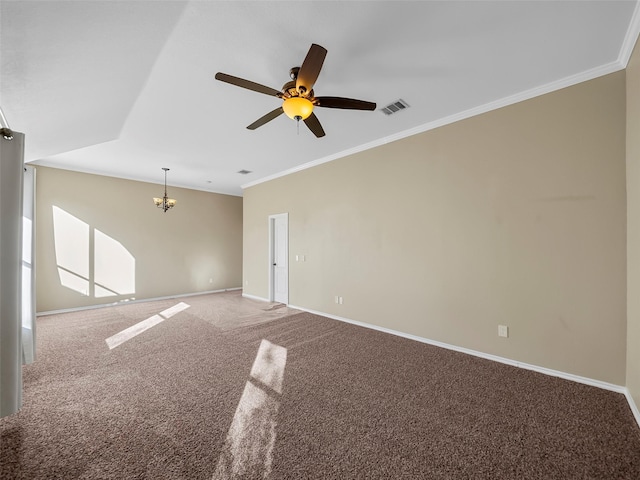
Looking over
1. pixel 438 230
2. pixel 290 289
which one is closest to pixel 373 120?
pixel 438 230

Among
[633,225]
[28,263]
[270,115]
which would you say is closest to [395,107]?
[270,115]

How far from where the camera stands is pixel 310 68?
1.90 m

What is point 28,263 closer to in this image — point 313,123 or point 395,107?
point 313,123

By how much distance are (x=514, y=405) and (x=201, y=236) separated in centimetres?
772

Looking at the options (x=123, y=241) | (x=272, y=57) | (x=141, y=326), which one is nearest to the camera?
(x=272, y=57)

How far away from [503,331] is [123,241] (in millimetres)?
7691

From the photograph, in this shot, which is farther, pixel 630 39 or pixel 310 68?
pixel 630 39

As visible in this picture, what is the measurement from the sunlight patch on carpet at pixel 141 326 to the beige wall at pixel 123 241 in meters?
1.46

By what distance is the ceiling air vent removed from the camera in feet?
10.6

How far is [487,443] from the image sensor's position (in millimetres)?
1856

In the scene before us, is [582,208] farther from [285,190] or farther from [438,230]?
[285,190]

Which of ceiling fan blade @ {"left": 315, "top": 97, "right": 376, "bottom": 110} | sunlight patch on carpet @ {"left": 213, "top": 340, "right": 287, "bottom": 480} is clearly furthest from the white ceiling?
sunlight patch on carpet @ {"left": 213, "top": 340, "right": 287, "bottom": 480}

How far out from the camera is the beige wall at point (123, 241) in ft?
17.9

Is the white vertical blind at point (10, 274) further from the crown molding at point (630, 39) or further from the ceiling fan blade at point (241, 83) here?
the crown molding at point (630, 39)
